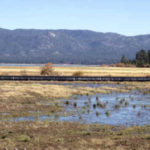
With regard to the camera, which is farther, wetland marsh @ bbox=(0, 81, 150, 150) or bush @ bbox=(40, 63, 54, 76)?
bush @ bbox=(40, 63, 54, 76)

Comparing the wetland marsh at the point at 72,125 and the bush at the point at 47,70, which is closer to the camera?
the wetland marsh at the point at 72,125

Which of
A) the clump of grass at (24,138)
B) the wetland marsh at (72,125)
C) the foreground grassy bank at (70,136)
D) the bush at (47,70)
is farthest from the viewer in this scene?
the bush at (47,70)

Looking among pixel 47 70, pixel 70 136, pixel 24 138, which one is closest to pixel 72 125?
pixel 70 136

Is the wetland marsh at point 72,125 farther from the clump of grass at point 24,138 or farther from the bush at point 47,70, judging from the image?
the bush at point 47,70

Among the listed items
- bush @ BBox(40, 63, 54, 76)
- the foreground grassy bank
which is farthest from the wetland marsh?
bush @ BBox(40, 63, 54, 76)

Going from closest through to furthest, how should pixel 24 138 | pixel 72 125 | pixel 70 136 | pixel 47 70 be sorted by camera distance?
1. pixel 24 138
2. pixel 70 136
3. pixel 72 125
4. pixel 47 70

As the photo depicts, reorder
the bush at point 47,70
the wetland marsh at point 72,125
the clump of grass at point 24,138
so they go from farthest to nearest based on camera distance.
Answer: the bush at point 47,70
the clump of grass at point 24,138
the wetland marsh at point 72,125

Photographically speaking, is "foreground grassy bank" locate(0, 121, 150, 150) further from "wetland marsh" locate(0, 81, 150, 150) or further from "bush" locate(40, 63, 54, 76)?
"bush" locate(40, 63, 54, 76)

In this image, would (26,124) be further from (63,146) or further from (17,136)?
(63,146)

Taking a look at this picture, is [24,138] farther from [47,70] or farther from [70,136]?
[47,70]

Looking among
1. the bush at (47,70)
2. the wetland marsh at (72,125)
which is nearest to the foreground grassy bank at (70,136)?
the wetland marsh at (72,125)

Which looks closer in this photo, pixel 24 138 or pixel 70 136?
pixel 24 138

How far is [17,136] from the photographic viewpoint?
22.9 meters

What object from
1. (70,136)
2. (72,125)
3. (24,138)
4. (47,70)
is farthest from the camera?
(47,70)
